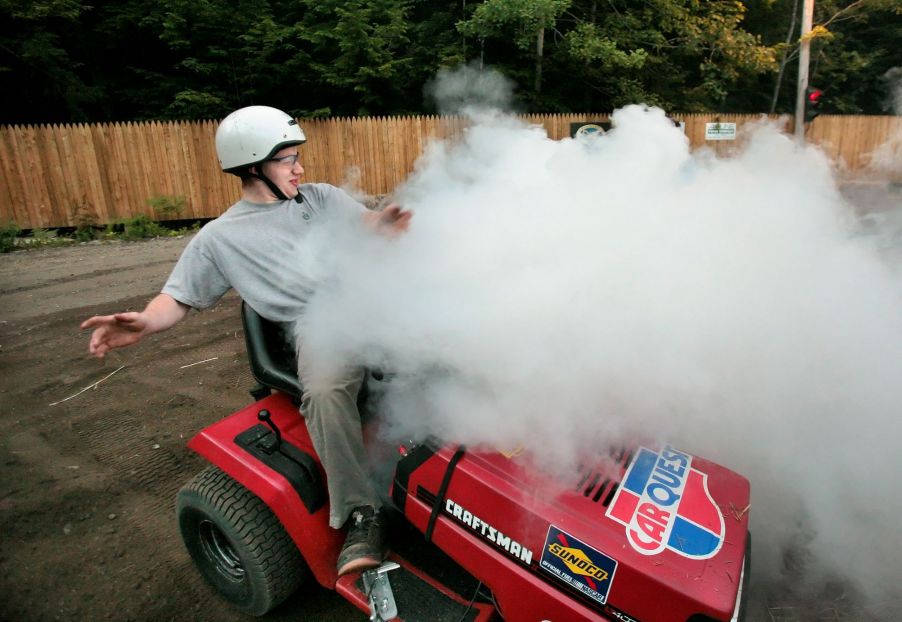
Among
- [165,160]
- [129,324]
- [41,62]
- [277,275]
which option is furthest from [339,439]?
[41,62]

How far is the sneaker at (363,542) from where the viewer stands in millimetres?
2002

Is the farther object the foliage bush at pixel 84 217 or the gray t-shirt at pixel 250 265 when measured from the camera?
the foliage bush at pixel 84 217

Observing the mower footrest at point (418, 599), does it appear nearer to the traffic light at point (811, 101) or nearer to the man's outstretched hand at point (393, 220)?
the man's outstretched hand at point (393, 220)

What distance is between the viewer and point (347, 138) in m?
12.3

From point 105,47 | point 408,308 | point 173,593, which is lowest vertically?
point 173,593

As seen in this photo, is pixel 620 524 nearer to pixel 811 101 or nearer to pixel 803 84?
pixel 803 84

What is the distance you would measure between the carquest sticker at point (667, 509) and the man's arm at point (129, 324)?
193 centimetres

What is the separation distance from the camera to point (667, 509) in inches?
70.4

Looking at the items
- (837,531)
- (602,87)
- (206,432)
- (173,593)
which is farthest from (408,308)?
(602,87)

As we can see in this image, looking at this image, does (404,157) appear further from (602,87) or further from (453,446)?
(453,446)

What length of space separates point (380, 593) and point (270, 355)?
3.46 feet

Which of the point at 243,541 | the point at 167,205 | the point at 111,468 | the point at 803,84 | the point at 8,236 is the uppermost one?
the point at 803,84

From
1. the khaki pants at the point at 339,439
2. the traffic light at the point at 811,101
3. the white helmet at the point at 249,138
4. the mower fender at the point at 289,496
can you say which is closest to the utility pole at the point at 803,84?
the traffic light at the point at 811,101

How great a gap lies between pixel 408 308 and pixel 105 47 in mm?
16927
